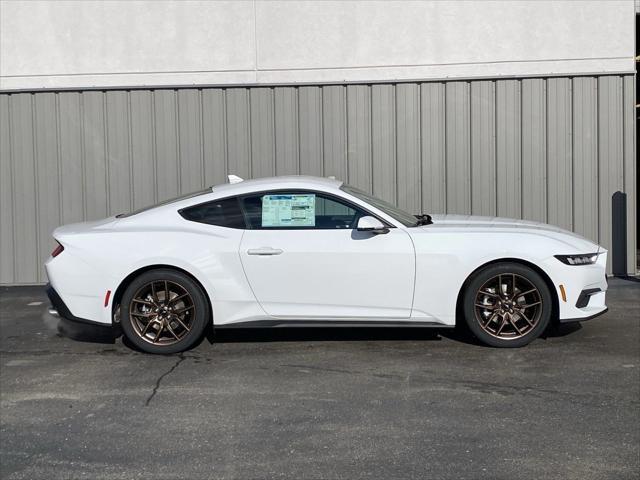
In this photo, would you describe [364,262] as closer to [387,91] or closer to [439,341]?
[439,341]

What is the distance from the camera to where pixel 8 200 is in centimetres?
1155

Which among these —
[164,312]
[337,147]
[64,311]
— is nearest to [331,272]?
[164,312]

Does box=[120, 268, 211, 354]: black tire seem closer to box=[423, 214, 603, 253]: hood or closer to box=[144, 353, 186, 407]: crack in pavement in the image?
box=[144, 353, 186, 407]: crack in pavement

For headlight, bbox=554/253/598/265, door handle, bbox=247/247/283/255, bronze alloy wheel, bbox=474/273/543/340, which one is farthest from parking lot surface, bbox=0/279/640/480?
door handle, bbox=247/247/283/255

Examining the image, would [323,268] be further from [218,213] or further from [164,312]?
[164,312]

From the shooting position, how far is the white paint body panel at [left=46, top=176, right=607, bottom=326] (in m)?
6.95

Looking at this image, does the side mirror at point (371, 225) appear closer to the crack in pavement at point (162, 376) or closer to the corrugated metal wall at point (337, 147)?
the crack in pavement at point (162, 376)

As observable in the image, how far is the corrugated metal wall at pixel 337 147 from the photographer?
11.1 m

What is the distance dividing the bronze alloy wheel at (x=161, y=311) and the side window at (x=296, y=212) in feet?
Answer: 2.68

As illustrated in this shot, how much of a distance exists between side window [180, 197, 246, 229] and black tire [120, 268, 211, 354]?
49cm

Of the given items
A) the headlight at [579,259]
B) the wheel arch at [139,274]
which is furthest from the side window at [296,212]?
the headlight at [579,259]

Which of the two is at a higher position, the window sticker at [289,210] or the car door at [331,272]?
the window sticker at [289,210]

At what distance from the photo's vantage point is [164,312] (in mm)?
7059

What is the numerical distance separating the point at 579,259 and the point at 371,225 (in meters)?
1.67
